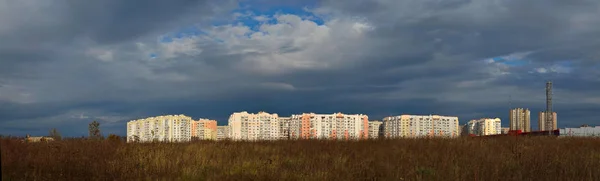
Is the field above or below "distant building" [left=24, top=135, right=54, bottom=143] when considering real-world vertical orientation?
below

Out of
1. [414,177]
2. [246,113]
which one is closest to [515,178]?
[414,177]

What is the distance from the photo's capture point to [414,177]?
29.1 feet

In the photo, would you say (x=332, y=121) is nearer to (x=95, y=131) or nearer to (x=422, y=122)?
(x=422, y=122)

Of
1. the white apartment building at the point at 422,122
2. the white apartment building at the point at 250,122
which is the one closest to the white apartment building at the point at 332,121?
the white apartment building at the point at 250,122

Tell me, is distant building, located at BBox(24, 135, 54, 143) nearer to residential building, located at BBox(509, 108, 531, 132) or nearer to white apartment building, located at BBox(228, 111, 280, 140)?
white apartment building, located at BBox(228, 111, 280, 140)

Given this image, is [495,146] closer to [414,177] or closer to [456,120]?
[414,177]

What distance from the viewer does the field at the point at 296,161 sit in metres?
9.09

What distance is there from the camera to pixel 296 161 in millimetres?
11219

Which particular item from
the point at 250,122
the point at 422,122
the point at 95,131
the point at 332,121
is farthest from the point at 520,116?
the point at 95,131

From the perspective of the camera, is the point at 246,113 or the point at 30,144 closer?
the point at 30,144

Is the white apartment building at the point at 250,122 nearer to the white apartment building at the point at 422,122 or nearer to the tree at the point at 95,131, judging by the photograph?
the white apartment building at the point at 422,122

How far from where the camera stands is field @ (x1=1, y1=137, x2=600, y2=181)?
9.09 m

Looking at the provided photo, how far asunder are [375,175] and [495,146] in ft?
22.3

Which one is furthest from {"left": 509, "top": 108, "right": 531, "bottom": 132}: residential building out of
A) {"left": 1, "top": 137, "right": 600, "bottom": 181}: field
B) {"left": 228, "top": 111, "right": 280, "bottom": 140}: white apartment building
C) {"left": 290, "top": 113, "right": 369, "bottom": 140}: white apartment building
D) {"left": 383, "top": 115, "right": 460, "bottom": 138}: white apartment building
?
{"left": 1, "top": 137, "right": 600, "bottom": 181}: field
